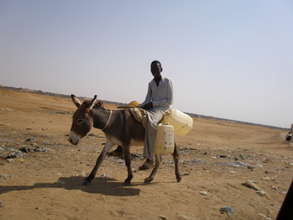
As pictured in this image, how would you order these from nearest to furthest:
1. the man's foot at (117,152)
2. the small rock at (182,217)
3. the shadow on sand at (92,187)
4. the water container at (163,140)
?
the small rock at (182,217) → the shadow on sand at (92,187) → the water container at (163,140) → the man's foot at (117,152)

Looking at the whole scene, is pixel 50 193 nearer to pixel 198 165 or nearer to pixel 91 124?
pixel 91 124

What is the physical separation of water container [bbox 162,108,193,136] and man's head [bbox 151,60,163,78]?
0.87m

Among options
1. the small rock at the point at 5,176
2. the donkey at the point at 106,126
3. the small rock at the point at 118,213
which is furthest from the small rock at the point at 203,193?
the small rock at the point at 5,176

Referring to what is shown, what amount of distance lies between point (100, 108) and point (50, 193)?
5.94ft

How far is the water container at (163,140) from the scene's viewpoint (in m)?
5.38

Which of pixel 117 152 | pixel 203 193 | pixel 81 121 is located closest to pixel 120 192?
pixel 117 152

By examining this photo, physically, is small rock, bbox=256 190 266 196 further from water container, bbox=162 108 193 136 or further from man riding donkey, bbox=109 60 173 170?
man riding donkey, bbox=109 60 173 170

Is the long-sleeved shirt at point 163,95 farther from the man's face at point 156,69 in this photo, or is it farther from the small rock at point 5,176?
the small rock at point 5,176

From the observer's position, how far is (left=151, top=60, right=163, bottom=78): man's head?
5.93m

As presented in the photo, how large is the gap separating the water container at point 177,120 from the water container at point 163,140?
464 millimetres

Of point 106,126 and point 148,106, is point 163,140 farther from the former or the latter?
point 106,126

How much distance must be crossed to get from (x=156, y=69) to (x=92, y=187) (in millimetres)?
A: 2888

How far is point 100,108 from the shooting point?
5.26 meters

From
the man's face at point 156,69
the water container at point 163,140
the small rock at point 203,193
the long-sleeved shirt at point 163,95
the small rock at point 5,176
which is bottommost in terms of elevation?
the small rock at point 5,176
